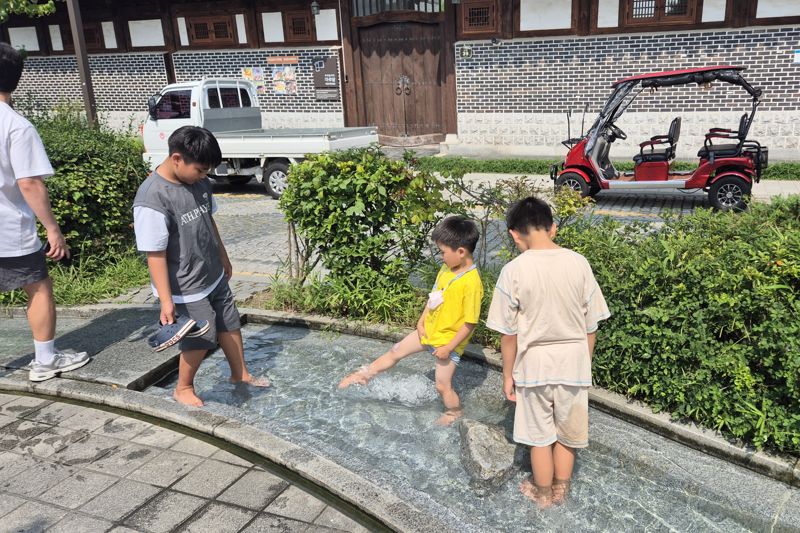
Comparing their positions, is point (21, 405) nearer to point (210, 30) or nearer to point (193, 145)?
point (193, 145)

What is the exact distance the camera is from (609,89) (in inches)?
561

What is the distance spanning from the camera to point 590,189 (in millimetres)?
10180

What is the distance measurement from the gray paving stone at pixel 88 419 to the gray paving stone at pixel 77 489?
518mm

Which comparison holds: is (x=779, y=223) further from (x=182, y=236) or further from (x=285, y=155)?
(x=285, y=155)

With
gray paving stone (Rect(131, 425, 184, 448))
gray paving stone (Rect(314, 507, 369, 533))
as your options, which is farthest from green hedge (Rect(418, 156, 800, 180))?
gray paving stone (Rect(314, 507, 369, 533))

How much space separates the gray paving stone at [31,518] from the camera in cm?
288

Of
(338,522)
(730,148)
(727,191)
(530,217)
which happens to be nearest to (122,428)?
(338,522)

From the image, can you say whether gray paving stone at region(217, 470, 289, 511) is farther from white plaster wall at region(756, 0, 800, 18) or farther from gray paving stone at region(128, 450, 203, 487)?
white plaster wall at region(756, 0, 800, 18)

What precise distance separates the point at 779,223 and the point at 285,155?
27.8 feet

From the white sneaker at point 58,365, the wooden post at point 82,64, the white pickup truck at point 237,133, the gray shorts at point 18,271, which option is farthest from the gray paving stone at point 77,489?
the wooden post at point 82,64

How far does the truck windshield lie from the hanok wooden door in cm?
569

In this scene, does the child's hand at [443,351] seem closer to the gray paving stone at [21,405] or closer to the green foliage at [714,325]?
the green foliage at [714,325]

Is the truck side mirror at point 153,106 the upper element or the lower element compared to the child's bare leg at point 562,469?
A: upper

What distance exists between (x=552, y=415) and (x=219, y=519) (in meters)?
1.62
